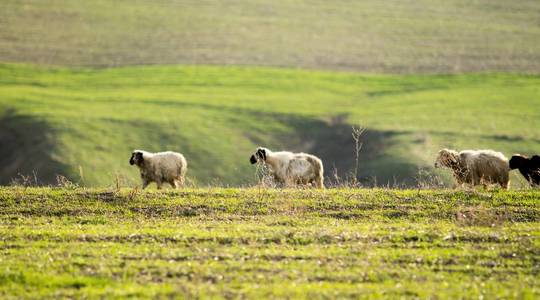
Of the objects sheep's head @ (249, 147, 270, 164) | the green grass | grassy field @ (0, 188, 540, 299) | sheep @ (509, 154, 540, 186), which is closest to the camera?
grassy field @ (0, 188, 540, 299)

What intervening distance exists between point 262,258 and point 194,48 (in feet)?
210

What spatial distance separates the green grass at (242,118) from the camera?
4816 centimetres

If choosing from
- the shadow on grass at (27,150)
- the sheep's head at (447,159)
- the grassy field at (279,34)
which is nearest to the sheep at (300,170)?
the sheep's head at (447,159)

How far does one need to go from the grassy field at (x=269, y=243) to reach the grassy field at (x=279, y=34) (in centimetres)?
5389

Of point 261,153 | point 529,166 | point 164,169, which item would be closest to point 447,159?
point 529,166

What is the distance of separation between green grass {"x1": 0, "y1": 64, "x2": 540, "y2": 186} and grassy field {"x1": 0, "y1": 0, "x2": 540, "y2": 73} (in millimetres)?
3710

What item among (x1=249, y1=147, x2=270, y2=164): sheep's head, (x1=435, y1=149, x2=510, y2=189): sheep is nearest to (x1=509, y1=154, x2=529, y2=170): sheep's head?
(x1=435, y1=149, x2=510, y2=189): sheep

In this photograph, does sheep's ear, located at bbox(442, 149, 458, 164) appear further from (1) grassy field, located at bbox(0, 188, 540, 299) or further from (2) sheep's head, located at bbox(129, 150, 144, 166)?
(2) sheep's head, located at bbox(129, 150, 144, 166)

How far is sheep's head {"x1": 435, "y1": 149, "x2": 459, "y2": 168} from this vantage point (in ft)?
86.2

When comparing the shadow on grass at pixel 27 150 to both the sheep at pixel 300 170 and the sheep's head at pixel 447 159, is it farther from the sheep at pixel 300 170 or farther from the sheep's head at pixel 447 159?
the sheep's head at pixel 447 159

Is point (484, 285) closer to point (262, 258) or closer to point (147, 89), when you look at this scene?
point (262, 258)

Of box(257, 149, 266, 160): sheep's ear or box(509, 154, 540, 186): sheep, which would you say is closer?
box(509, 154, 540, 186): sheep

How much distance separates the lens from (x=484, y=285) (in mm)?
14820

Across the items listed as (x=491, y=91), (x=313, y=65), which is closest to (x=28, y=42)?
(x=313, y=65)
